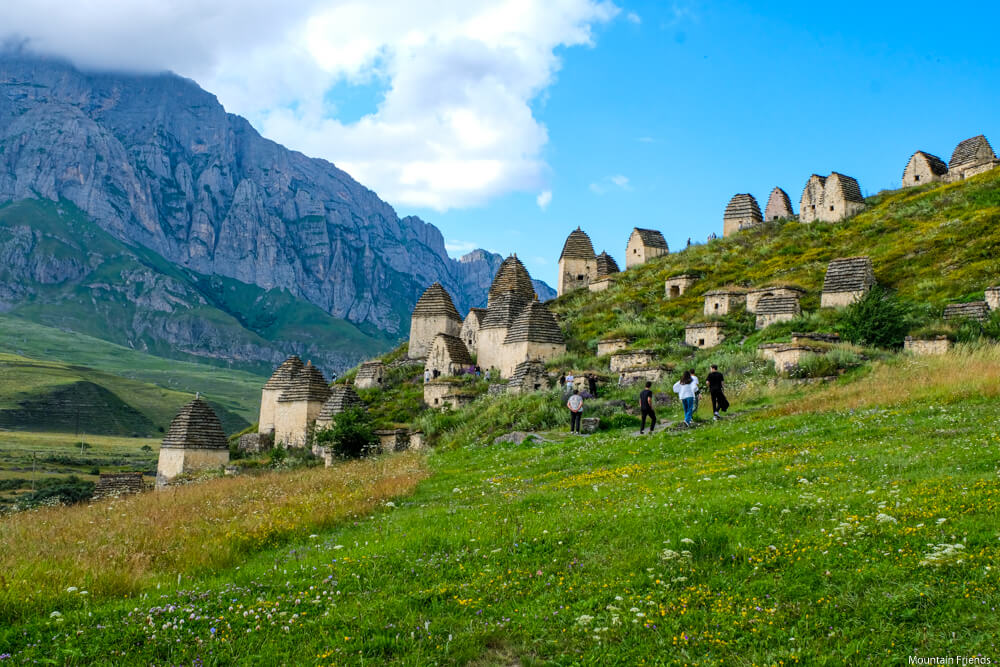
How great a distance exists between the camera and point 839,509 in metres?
9.07

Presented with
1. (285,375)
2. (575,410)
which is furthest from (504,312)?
(575,410)

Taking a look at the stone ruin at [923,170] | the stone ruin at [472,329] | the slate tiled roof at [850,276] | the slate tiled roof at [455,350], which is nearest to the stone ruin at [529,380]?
the slate tiled roof at [455,350]

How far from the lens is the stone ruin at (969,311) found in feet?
92.9

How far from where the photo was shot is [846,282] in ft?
118

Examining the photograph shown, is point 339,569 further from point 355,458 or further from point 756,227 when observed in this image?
point 756,227

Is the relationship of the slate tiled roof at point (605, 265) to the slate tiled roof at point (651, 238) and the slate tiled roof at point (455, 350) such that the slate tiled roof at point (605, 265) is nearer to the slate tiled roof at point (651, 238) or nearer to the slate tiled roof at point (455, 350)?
the slate tiled roof at point (651, 238)

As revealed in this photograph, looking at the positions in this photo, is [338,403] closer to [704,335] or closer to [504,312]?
[504,312]

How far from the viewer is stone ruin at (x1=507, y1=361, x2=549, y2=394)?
105 feet

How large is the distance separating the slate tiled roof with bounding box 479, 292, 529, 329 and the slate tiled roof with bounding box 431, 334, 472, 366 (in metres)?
1.68

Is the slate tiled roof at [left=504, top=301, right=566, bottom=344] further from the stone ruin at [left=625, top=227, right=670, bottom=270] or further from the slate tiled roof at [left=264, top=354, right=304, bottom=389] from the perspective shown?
the stone ruin at [left=625, top=227, right=670, bottom=270]

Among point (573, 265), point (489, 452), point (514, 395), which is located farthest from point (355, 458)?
point (573, 265)

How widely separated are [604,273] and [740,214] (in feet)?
44.4

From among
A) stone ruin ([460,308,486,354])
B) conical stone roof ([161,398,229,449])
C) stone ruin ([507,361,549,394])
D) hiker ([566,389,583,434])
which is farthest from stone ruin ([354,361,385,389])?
hiker ([566,389,583,434])

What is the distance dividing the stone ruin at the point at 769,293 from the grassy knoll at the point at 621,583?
2688cm
